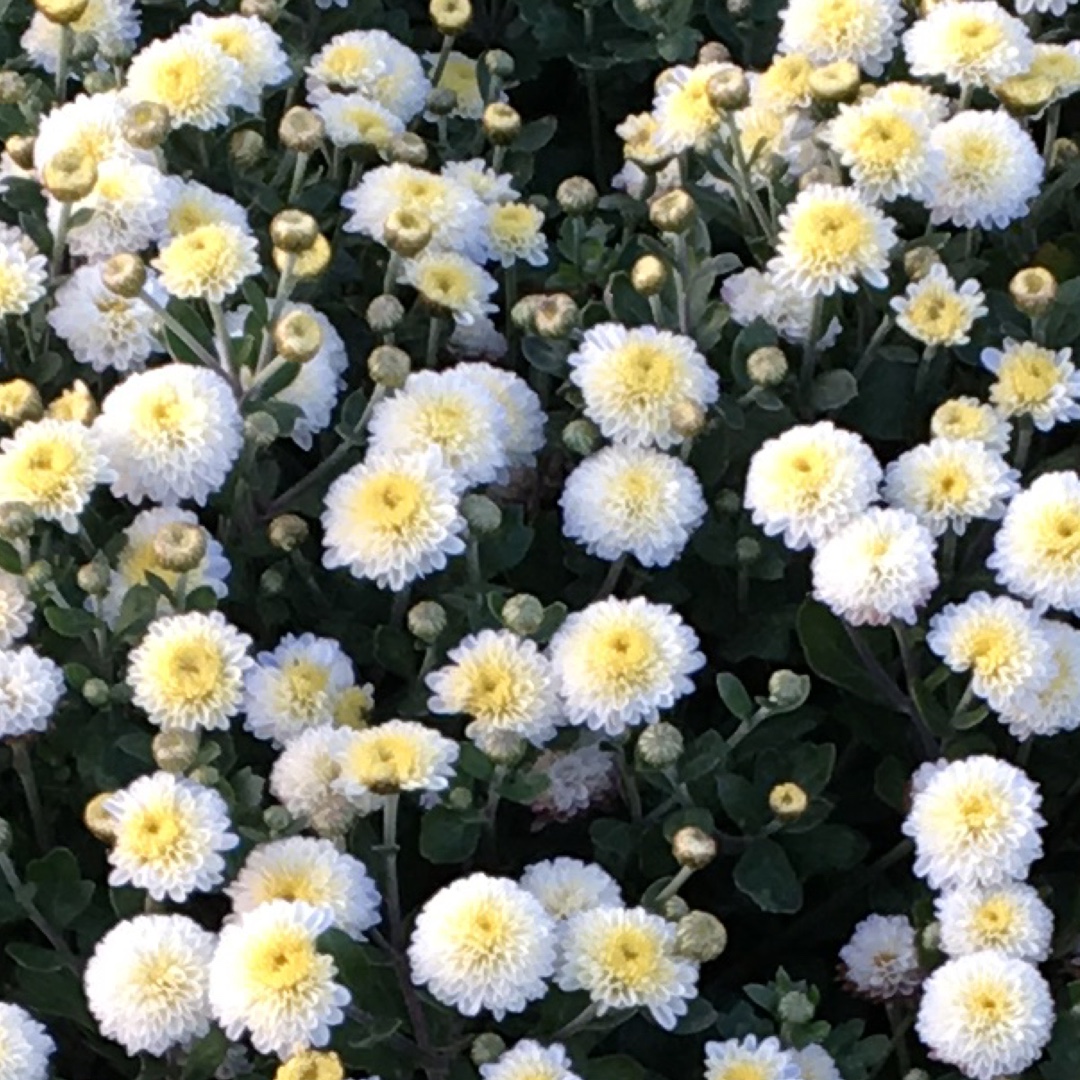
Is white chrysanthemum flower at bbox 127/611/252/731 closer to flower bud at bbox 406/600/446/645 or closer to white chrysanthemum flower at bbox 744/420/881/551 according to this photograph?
flower bud at bbox 406/600/446/645

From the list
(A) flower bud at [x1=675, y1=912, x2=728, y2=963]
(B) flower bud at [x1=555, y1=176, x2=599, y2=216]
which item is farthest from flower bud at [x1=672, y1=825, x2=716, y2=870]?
(B) flower bud at [x1=555, y1=176, x2=599, y2=216]

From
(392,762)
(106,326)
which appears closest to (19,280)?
(106,326)

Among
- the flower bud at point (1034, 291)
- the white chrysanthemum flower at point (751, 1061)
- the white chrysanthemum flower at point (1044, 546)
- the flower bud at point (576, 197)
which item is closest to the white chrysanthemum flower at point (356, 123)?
the flower bud at point (576, 197)

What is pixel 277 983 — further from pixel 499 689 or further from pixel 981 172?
pixel 981 172

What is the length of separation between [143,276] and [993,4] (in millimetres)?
937

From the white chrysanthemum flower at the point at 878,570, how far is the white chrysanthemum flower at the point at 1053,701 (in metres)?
0.11

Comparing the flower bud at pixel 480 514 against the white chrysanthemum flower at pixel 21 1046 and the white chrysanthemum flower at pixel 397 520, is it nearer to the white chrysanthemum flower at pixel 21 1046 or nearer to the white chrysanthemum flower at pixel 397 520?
the white chrysanthemum flower at pixel 397 520

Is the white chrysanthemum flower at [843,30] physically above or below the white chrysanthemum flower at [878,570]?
above

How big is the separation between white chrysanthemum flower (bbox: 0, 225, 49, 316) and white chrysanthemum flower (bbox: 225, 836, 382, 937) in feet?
1.97

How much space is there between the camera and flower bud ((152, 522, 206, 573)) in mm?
1499

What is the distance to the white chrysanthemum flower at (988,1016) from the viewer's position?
1.41 meters

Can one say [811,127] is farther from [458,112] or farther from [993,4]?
[458,112]

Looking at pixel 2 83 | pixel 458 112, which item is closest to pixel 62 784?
pixel 2 83

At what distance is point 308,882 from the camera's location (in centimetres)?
139
